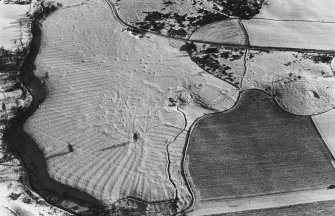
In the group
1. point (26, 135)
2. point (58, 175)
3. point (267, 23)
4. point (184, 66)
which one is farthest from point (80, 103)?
point (267, 23)

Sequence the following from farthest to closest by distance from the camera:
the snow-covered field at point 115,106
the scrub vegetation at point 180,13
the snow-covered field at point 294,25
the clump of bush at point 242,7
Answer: the clump of bush at point 242,7, the scrub vegetation at point 180,13, the snow-covered field at point 294,25, the snow-covered field at point 115,106

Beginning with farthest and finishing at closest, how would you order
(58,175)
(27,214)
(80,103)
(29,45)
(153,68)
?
(29,45) < (153,68) < (80,103) < (58,175) < (27,214)

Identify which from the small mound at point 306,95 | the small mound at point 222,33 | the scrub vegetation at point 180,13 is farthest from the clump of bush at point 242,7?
the small mound at point 306,95

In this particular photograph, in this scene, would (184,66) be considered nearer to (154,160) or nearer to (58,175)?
(154,160)

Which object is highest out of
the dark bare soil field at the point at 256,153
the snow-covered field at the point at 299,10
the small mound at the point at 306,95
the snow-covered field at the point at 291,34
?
the snow-covered field at the point at 299,10

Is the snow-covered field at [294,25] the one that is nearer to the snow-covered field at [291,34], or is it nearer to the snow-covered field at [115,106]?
the snow-covered field at [291,34]

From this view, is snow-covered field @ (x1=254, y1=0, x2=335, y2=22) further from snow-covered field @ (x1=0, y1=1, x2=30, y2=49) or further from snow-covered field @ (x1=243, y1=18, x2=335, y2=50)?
snow-covered field @ (x1=0, y1=1, x2=30, y2=49)
